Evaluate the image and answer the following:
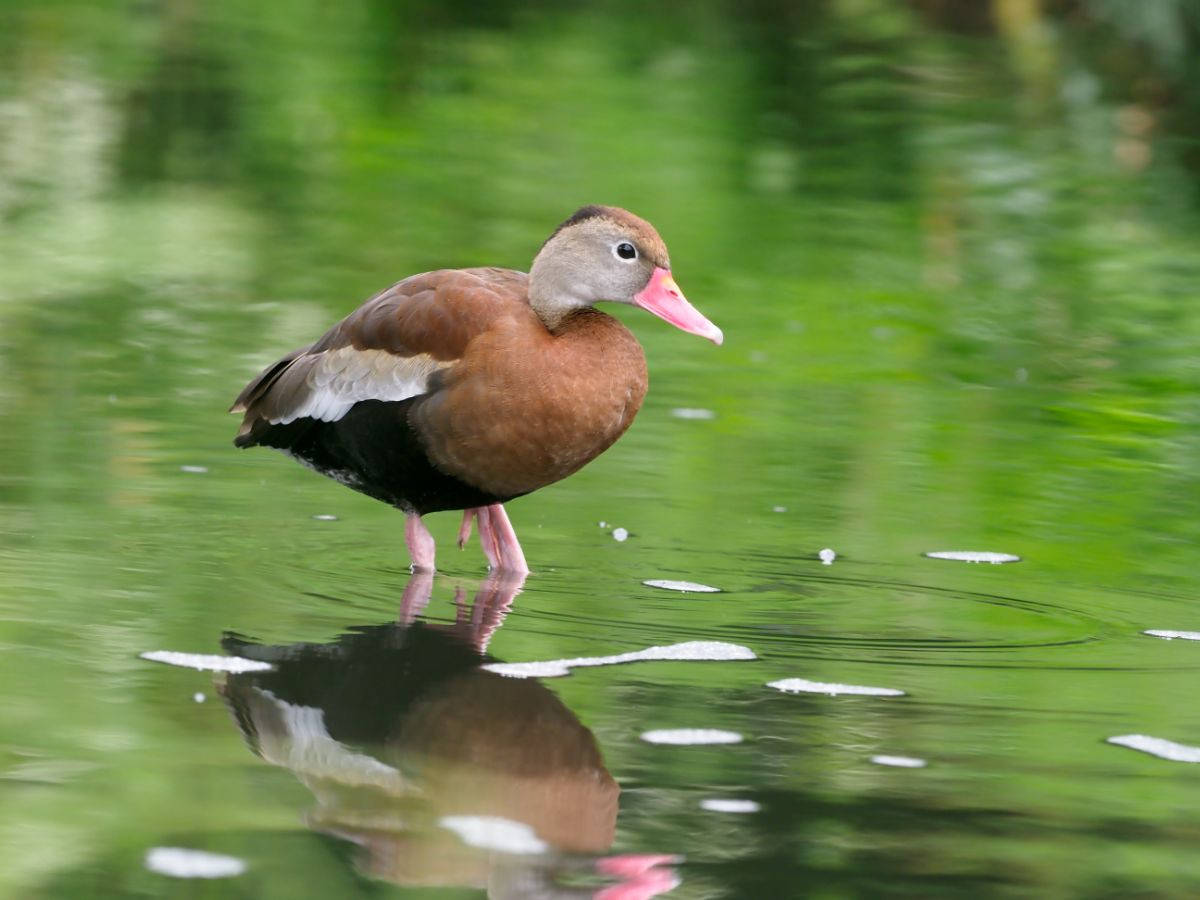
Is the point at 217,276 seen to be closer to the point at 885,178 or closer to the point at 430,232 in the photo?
the point at 430,232

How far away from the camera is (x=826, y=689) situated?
5.72m

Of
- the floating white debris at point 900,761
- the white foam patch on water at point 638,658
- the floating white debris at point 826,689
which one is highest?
the floating white debris at point 900,761

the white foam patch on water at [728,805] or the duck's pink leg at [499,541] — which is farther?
the duck's pink leg at [499,541]

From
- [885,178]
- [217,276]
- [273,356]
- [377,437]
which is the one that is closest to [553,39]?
[885,178]

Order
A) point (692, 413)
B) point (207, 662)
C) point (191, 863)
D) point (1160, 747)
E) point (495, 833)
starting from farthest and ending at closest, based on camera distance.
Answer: point (692, 413), point (207, 662), point (1160, 747), point (495, 833), point (191, 863)

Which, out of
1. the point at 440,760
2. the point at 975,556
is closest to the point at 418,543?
the point at 975,556

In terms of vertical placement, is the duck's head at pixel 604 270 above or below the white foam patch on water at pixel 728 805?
above

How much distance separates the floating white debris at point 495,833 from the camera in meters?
4.42

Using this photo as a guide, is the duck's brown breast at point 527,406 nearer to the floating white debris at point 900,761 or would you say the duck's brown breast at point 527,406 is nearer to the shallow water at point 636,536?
the shallow water at point 636,536

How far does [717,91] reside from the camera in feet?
66.8

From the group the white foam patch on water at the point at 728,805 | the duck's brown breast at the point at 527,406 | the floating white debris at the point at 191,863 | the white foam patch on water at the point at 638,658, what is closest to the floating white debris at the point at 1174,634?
the white foam patch on water at the point at 638,658

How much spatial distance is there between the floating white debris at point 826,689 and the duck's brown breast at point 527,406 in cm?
130

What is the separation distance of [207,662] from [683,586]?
5.83 feet

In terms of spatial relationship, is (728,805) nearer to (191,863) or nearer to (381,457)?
(191,863)
